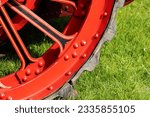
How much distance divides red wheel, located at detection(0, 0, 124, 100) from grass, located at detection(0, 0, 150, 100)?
1.63ft

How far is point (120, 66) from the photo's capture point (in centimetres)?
379

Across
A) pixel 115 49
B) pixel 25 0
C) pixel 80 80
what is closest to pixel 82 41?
pixel 25 0

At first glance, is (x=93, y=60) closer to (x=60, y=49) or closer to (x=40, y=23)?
(x=60, y=49)

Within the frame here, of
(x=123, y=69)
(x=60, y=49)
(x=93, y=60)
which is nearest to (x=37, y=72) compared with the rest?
(x=60, y=49)

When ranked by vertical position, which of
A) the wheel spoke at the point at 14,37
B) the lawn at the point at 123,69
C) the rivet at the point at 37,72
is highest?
the wheel spoke at the point at 14,37

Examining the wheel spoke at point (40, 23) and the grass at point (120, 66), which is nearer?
the wheel spoke at point (40, 23)

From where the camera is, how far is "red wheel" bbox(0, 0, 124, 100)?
2.84 metres

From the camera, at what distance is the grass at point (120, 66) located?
3.48 m

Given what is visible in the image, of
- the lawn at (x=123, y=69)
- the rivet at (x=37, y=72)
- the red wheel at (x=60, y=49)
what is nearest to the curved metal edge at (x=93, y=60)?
the red wheel at (x=60, y=49)

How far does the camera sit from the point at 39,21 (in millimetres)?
2906

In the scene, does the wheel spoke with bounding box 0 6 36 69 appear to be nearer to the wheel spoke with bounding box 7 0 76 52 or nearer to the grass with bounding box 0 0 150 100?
the wheel spoke with bounding box 7 0 76 52

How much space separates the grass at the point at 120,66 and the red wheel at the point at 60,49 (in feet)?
1.63

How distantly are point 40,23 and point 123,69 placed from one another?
1.07 meters

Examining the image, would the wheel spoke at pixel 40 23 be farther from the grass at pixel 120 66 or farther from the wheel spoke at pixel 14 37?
the grass at pixel 120 66
